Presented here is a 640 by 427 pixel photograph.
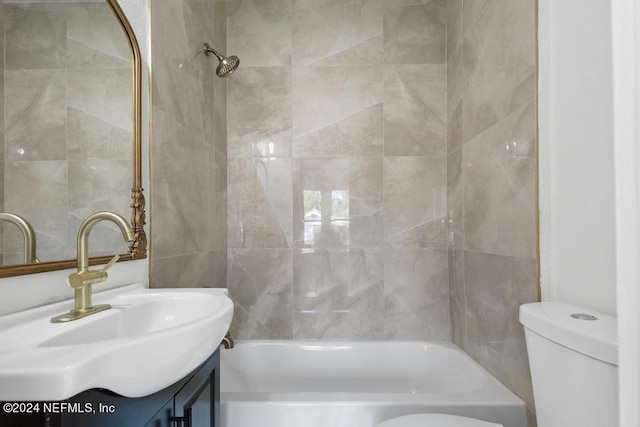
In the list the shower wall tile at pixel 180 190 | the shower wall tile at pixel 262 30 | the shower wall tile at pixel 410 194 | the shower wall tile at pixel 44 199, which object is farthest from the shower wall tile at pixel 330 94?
the shower wall tile at pixel 44 199

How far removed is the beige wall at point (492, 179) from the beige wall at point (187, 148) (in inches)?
52.1

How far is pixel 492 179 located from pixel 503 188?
11 cm

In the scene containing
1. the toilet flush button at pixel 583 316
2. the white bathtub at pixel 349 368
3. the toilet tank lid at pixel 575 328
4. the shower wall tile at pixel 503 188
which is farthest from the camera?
the white bathtub at pixel 349 368

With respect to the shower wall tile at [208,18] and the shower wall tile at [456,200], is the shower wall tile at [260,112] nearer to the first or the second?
the shower wall tile at [208,18]

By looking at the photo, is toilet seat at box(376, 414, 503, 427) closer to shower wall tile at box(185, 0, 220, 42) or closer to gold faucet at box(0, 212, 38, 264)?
gold faucet at box(0, 212, 38, 264)

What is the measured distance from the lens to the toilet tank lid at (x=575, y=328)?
0.65 m

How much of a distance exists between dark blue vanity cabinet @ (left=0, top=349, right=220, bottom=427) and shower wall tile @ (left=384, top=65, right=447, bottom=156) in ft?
5.21

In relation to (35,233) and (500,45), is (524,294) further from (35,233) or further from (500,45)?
(35,233)

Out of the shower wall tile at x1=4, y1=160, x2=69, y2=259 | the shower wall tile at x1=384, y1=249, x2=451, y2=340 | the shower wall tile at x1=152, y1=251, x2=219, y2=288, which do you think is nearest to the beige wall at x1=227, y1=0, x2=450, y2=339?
the shower wall tile at x1=384, y1=249, x2=451, y2=340

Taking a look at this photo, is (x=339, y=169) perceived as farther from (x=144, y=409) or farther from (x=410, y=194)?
(x=144, y=409)

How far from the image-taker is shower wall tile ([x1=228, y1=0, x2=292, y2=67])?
6.75 ft

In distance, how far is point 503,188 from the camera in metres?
1.31

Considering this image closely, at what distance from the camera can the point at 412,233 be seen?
2020mm

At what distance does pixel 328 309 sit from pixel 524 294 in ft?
3.73
